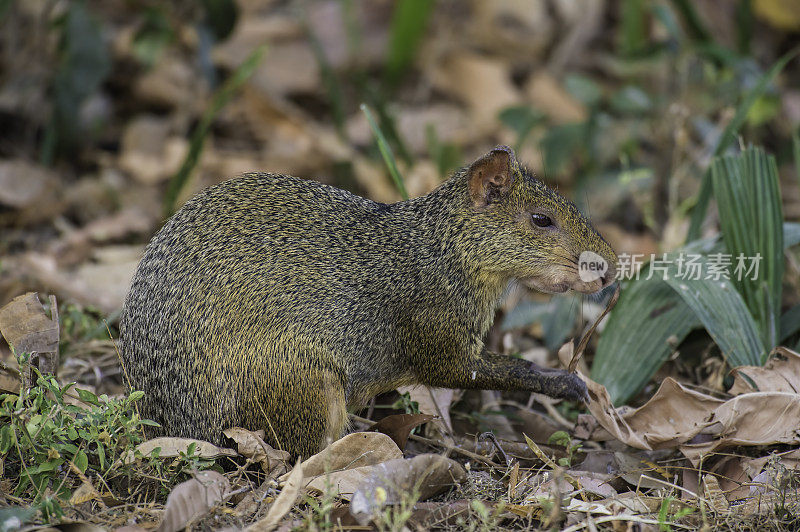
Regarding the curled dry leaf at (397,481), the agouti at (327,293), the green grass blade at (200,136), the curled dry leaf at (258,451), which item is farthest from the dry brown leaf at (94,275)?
the curled dry leaf at (397,481)

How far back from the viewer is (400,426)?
3.75 m

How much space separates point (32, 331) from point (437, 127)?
18.7 ft

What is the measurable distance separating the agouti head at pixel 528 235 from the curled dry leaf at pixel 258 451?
3.77ft

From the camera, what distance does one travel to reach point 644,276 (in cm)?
455

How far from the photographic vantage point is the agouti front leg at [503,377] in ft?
12.7

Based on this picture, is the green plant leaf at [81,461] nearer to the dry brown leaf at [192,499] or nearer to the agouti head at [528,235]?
the dry brown leaf at [192,499]

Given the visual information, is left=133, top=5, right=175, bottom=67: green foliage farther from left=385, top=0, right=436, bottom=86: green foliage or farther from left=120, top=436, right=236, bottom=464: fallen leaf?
left=120, top=436, right=236, bottom=464: fallen leaf

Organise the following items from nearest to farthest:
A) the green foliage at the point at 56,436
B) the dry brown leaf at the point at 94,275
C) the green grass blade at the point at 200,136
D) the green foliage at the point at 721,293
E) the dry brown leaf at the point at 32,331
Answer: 1. the green foliage at the point at 56,436
2. the dry brown leaf at the point at 32,331
3. the green foliage at the point at 721,293
4. the dry brown leaf at the point at 94,275
5. the green grass blade at the point at 200,136

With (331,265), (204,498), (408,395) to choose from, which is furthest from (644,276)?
(204,498)

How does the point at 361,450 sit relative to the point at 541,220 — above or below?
below

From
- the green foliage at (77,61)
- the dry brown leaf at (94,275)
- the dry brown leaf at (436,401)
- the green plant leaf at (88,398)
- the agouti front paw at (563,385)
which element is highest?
the green foliage at (77,61)

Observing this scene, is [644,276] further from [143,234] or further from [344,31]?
[344,31]

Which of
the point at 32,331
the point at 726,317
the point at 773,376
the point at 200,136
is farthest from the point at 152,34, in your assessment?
the point at 773,376

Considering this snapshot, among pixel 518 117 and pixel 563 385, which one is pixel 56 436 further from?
pixel 518 117
